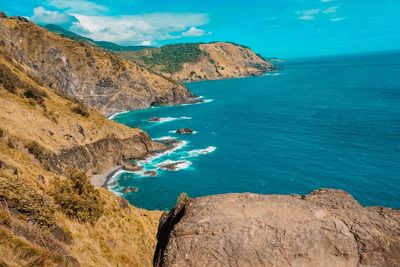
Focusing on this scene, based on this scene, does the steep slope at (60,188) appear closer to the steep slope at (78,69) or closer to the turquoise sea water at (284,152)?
the turquoise sea water at (284,152)

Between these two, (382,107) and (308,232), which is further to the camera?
(382,107)

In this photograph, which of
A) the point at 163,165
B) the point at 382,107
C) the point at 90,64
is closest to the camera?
the point at 163,165

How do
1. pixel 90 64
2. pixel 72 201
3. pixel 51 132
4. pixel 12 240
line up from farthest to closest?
pixel 90 64 → pixel 51 132 → pixel 72 201 → pixel 12 240

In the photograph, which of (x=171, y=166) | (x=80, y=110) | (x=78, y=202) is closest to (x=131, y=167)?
(x=171, y=166)

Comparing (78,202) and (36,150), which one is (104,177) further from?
(78,202)

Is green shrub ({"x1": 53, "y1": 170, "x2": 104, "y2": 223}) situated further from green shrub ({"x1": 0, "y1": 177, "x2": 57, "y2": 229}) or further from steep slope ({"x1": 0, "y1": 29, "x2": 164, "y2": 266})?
green shrub ({"x1": 0, "y1": 177, "x2": 57, "y2": 229})

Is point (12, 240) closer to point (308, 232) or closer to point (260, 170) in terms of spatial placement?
point (308, 232)

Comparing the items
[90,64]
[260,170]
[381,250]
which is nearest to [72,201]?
[381,250]
